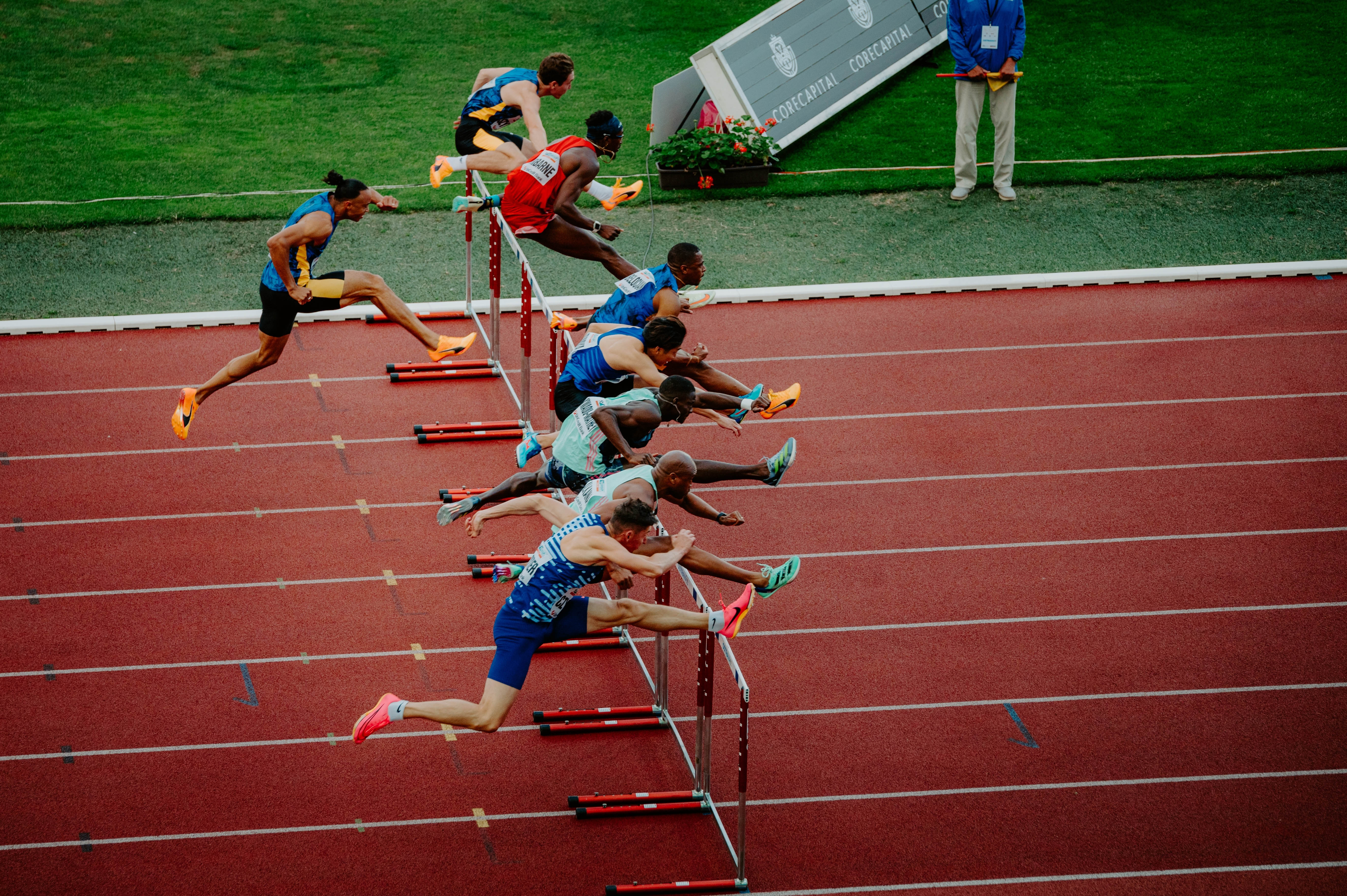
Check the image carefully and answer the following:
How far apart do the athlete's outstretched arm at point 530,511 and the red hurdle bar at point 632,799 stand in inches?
52.6

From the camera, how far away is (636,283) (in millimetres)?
8102

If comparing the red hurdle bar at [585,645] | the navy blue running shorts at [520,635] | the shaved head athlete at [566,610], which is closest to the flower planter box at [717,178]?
the red hurdle bar at [585,645]

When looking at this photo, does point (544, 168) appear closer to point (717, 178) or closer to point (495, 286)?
point (495, 286)

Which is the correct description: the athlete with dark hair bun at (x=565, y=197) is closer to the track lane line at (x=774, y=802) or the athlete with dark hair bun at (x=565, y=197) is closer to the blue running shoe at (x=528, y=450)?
the blue running shoe at (x=528, y=450)

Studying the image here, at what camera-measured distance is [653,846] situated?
249 inches

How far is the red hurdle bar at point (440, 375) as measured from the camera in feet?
32.4

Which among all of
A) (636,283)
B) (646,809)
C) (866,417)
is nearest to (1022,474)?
(866,417)

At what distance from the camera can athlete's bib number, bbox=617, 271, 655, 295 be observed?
8094mm

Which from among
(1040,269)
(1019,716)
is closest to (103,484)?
(1019,716)

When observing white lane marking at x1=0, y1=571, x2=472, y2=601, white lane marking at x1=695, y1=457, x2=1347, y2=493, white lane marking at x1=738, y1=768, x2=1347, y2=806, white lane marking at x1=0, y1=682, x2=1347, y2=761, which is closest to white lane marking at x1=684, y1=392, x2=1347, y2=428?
white lane marking at x1=695, y1=457, x2=1347, y2=493

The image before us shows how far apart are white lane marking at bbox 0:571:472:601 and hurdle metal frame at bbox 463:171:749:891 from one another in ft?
3.71

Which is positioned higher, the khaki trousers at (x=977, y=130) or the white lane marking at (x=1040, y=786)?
the khaki trousers at (x=977, y=130)

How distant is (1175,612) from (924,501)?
1675 millimetres

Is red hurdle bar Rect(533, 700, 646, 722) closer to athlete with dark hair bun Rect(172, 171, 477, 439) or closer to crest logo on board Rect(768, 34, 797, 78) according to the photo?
athlete with dark hair bun Rect(172, 171, 477, 439)
